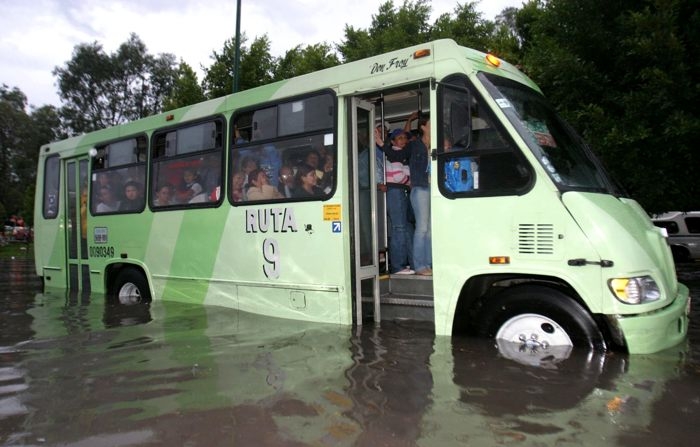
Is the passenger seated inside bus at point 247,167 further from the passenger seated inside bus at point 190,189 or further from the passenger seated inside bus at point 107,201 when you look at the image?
the passenger seated inside bus at point 107,201

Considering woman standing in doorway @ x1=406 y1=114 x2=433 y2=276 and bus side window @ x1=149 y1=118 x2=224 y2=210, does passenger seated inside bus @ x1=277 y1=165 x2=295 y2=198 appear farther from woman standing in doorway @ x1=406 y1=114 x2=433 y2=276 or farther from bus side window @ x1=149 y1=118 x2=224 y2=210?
woman standing in doorway @ x1=406 y1=114 x2=433 y2=276

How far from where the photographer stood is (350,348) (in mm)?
4711

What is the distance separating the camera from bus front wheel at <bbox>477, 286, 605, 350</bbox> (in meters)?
3.95

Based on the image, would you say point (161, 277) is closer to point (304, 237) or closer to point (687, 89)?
point (304, 237)

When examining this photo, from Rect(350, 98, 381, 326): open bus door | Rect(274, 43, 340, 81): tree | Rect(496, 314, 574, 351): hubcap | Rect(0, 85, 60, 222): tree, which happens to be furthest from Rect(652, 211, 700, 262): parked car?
Rect(0, 85, 60, 222): tree

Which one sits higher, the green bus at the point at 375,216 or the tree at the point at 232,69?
the tree at the point at 232,69

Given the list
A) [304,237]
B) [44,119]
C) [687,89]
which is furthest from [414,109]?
[44,119]

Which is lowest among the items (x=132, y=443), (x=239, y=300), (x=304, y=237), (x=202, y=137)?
(x=132, y=443)

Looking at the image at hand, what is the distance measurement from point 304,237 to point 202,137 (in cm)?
213

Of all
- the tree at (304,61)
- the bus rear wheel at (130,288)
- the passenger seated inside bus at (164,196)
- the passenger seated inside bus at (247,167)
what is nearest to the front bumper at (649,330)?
the passenger seated inside bus at (247,167)

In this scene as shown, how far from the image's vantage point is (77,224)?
8.45 meters

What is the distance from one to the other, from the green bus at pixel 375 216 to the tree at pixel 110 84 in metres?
32.8

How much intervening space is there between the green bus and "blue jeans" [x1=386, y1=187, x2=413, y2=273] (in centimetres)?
11

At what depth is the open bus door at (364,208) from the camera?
17.3 feet
